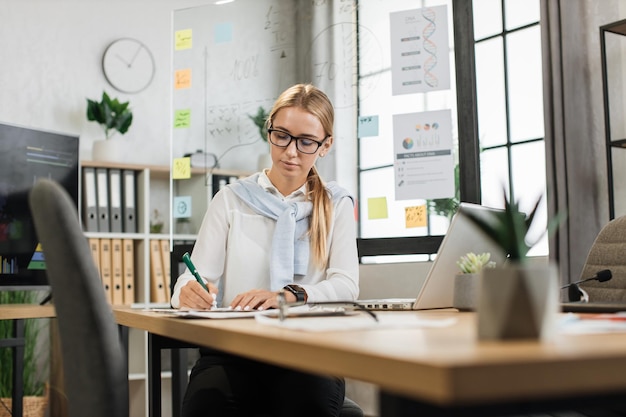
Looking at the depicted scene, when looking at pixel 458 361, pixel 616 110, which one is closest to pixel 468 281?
pixel 458 361

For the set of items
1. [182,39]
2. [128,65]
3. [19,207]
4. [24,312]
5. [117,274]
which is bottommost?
[24,312]

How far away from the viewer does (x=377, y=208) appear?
281 centimetres

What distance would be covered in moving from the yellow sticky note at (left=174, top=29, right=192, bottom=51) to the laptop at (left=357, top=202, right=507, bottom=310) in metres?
2.13

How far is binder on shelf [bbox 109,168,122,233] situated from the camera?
3.90 metres

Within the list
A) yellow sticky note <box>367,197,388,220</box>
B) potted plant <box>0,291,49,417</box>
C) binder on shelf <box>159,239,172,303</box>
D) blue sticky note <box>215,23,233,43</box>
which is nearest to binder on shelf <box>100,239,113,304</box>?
binder on shelf <box>159,239,172,303</box>

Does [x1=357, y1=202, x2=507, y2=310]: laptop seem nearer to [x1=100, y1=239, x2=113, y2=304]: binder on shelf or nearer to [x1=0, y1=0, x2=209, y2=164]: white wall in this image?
[x1=100, y1=239, x2=113, y2=304]: binder on shelf

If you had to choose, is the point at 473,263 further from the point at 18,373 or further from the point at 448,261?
the point at 18,373

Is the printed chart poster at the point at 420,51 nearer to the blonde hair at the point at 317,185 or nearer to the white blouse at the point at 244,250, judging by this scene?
the blonde hair at the point at 317,185

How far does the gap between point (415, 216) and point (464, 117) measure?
398 millimetres

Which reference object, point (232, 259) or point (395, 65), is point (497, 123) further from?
point (232, 259)

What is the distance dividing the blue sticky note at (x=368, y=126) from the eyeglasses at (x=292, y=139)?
983 mm

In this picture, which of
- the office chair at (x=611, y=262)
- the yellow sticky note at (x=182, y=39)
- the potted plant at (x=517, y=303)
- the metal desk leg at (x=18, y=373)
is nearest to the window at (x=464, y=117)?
the office chair at (x=611, y=262)

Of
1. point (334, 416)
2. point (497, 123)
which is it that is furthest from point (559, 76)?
point (334, 416)

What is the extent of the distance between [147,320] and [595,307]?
2.47 ft
